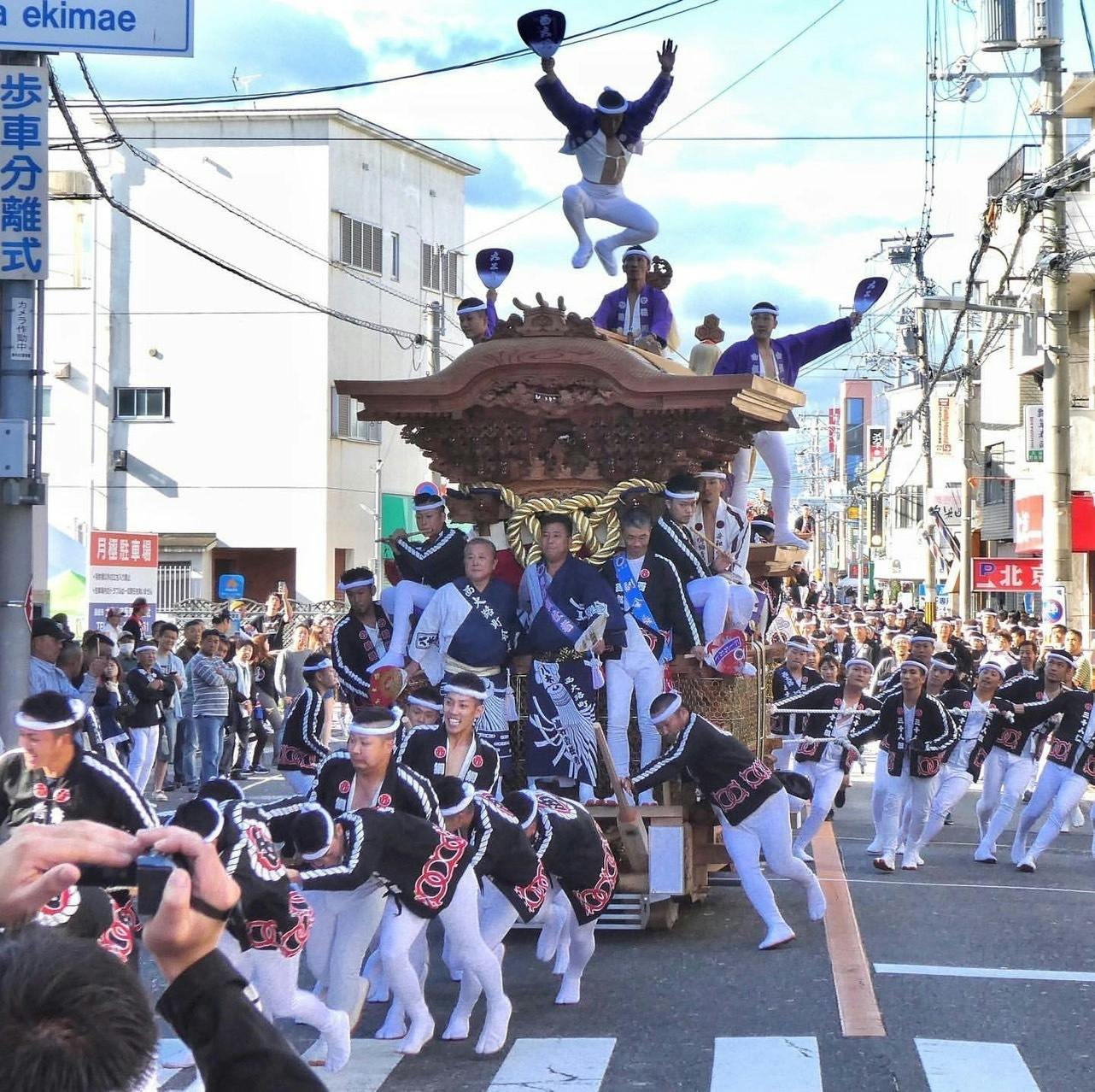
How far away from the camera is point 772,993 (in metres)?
9.02

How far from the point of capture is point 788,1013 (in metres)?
8.56

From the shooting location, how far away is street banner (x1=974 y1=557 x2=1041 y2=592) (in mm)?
28906

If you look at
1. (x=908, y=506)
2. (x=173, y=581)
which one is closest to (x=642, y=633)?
(x=173, y=581)

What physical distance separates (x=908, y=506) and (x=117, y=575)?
167 ft

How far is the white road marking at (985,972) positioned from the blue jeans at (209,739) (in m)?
10.3

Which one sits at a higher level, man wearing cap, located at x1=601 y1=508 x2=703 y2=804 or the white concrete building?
the white concrete building

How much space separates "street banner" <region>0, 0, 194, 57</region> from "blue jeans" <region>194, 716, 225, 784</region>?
29.0 feet

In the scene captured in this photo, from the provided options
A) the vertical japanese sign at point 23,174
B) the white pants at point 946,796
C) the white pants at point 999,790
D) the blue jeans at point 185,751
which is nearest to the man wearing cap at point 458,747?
the vertical japanese sign at point 23,174

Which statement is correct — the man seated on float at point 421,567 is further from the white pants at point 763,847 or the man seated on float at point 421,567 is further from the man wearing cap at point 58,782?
the man wearing cap at point 58,782

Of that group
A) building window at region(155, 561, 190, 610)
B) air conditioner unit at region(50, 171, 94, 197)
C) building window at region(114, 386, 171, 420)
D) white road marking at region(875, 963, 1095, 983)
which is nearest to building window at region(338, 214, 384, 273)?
building window at region(114, 386, 171, 420)

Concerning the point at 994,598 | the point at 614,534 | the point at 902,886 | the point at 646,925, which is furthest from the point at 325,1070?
the point at 994,598

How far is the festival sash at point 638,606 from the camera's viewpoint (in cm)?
1102

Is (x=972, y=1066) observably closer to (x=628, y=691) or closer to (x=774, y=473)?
(x=628, y=691)

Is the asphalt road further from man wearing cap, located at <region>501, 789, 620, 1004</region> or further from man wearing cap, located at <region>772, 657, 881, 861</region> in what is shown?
man wearing cap, located at <region>772, 657, 881, 861</region>
